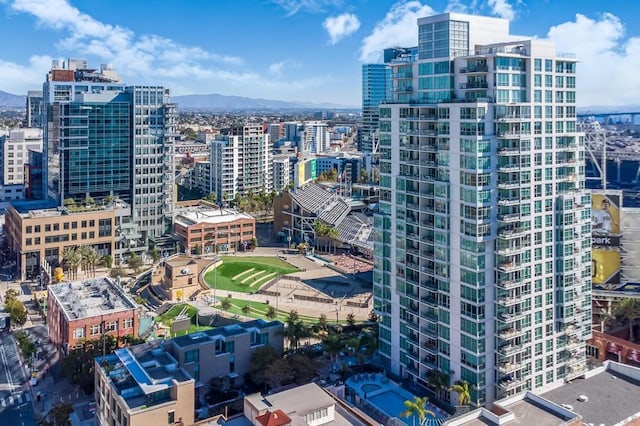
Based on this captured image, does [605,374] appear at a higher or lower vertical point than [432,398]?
higher

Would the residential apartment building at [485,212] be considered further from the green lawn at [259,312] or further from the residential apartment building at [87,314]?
the residential apartment building at [87,314]

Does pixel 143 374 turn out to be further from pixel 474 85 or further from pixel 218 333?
pixel 474 85

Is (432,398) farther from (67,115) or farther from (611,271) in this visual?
(67,115)

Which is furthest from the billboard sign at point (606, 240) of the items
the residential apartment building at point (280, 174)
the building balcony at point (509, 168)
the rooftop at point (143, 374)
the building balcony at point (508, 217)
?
the residential apartment building at point (280, 174)

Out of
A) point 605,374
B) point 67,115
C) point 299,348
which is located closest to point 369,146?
point 67,115

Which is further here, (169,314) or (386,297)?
(169,314)

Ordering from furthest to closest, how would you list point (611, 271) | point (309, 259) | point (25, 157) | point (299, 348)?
point (25, 157)
point (309, 259)
point (611, 271)
point (299, 348)

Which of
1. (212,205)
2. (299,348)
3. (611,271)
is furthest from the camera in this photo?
(212,205)
